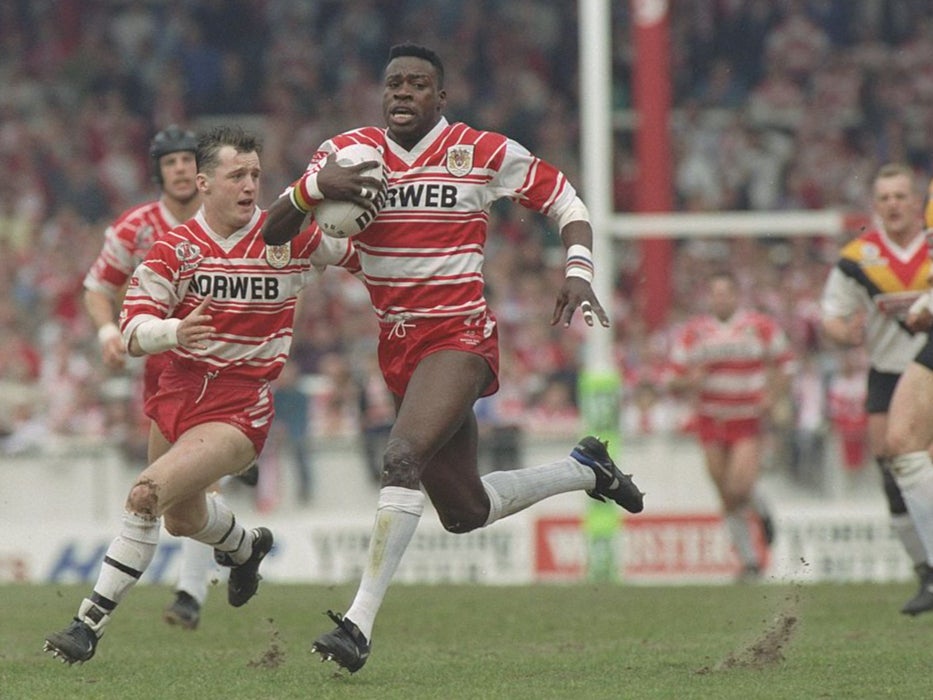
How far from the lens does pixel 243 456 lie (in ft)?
27.9

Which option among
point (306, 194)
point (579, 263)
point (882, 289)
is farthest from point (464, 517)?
point (882, 289)

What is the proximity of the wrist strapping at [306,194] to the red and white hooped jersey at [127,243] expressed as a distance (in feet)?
8.29

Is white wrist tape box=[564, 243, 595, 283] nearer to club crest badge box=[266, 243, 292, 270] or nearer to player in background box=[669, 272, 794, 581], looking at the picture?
club crest badge box=[266, 243, 292, 270]

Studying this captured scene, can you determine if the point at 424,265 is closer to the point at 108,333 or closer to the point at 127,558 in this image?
the point at 127,558

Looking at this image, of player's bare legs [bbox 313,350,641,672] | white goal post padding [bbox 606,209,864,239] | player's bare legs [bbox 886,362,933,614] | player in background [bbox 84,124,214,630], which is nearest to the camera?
player's bare legs [bbox 313,350,641,672]

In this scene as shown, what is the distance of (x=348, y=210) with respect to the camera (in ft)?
26.0

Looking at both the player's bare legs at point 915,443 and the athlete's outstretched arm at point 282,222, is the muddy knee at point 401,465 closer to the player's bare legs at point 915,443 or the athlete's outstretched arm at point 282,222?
the athlete's outstretched arm at point 282,222

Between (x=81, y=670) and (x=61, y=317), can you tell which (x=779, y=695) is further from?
(x=61, y=317)

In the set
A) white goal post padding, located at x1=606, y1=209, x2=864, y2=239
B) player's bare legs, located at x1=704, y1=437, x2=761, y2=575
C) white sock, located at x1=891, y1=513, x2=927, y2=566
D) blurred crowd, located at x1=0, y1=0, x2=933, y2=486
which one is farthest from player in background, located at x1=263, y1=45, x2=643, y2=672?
blurred crowd, located at x1=0, y1=0, x2=933, y2=486

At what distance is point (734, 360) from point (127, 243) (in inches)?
225

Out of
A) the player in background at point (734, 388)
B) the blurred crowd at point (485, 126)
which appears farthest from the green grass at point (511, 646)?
the blurred crowd at point (485, 126)

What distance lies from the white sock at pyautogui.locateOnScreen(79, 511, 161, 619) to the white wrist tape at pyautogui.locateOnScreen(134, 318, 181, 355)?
2.36 ft

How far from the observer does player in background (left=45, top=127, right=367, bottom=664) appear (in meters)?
8.23

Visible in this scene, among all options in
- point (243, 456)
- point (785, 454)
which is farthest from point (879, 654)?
point (785, 454)
